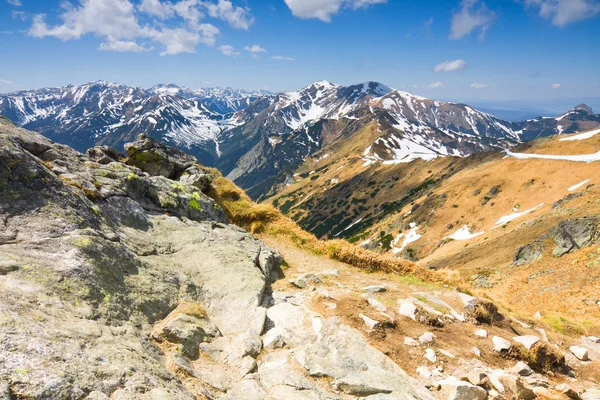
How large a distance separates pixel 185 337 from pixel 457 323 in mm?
10534

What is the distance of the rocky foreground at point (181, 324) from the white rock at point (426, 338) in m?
0.09

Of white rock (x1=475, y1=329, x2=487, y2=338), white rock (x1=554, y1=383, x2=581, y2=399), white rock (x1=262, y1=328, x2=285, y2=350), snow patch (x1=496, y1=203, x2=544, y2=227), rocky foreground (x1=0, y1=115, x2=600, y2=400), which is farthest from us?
snow patch (x1=496, y1=203, x2=544, y2=227)

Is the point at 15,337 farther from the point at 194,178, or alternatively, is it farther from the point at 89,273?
the point at 194,178

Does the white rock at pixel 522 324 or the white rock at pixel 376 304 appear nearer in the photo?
the white rock at pixel 376 304


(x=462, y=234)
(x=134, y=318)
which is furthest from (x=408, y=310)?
(x=462, y=234)

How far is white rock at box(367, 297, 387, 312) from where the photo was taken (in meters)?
12.8

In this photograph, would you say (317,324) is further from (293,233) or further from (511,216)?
(511,216)

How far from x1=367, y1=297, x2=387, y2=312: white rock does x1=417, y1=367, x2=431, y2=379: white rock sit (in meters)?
3.16

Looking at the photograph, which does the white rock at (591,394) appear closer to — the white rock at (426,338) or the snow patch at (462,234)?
the white rock at (426,338)

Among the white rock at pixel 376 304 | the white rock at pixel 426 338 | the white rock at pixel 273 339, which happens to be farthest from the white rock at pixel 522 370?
the white rock at pixel 273 339

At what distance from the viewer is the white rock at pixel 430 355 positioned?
1010cm

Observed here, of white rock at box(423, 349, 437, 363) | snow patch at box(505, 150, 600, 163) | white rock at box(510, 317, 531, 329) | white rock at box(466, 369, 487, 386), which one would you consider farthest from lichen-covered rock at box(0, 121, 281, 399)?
snow patch at box(505, 150, 600, 163)

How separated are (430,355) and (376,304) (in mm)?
3170

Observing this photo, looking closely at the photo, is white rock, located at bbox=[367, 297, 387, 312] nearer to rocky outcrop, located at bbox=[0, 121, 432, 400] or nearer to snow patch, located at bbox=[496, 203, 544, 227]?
rocky outcrop, located at bbox=[0, 121, 432, 400]
